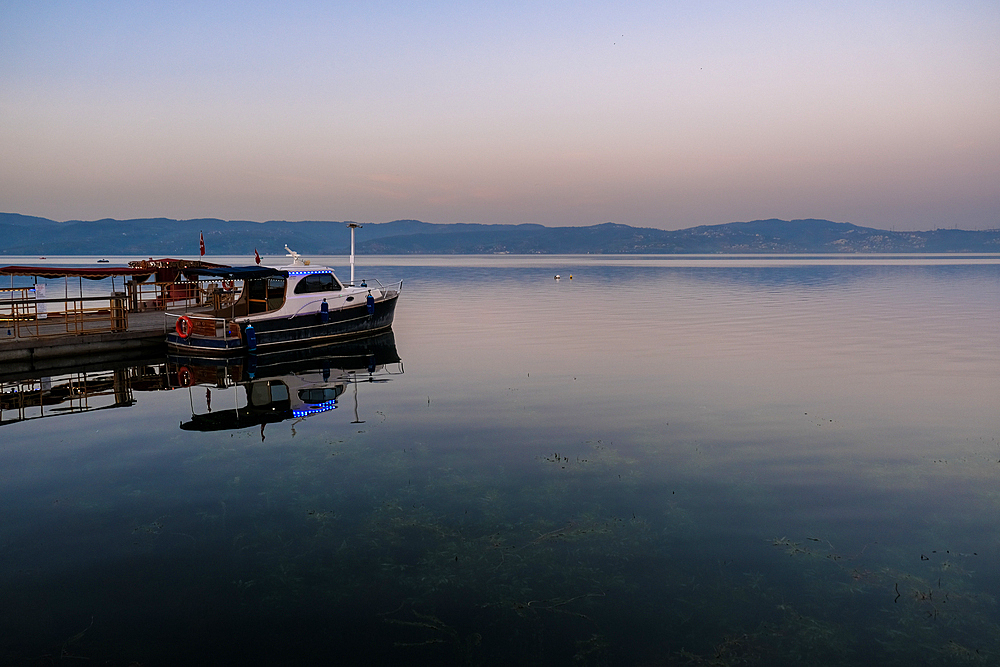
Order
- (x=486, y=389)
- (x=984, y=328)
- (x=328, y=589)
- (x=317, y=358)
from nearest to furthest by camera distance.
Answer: (x=328, y=589) → (x=486, y=389) → (x=317, y=358) → (x=984, y=328)

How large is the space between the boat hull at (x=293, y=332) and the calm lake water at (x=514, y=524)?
531 centimetres

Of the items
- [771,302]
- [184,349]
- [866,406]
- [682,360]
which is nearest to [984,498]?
[866,406]

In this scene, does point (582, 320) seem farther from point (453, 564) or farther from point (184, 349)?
point (453, 564)

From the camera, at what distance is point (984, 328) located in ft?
114

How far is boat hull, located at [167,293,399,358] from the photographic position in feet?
85.3

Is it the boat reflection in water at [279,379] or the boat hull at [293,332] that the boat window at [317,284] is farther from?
the boat reflection in water at [279,379]

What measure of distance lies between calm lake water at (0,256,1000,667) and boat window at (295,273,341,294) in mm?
8812

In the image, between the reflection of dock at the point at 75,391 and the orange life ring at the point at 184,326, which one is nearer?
the reflection of dock at the point at 75,391

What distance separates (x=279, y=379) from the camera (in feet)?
74.0

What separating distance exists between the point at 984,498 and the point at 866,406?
6947mm

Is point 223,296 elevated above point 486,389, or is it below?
above

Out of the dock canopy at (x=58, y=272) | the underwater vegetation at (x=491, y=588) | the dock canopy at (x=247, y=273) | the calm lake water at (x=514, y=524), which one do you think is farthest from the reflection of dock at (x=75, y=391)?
the underwater vegetation at (x=491, y=588)

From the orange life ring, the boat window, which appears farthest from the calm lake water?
the boat window

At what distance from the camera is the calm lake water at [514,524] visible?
22.9ft
